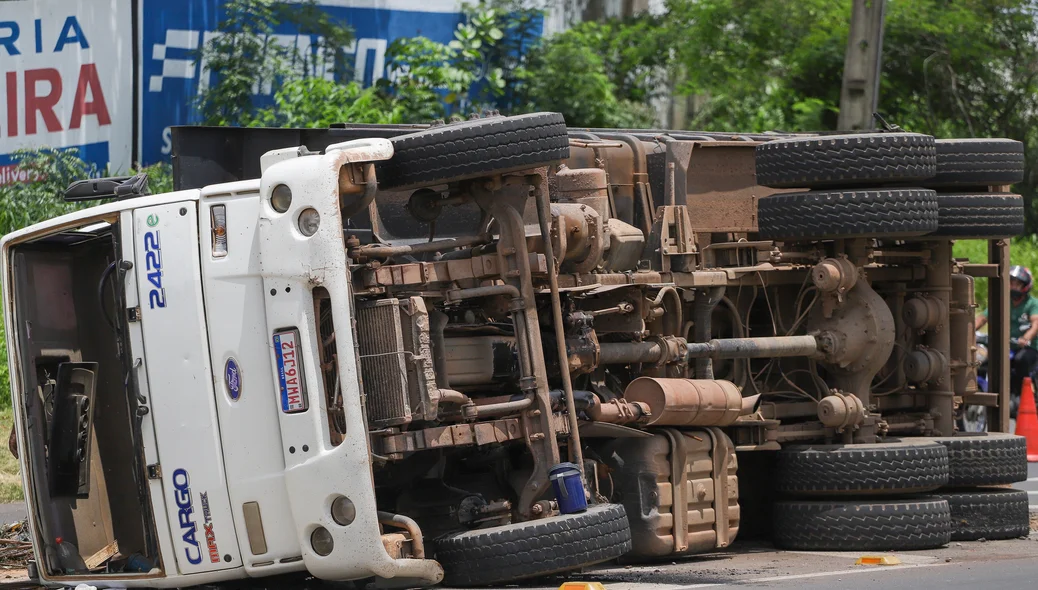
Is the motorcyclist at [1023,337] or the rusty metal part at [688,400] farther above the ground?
the rusty metal part at [688,400]

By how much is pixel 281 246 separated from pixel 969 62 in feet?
54.5

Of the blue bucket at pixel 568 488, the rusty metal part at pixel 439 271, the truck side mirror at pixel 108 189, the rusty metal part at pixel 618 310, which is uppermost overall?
the truck side mirror at pixel 108 189

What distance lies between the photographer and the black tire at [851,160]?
27.4 ft

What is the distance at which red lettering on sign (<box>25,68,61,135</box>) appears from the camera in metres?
15.3

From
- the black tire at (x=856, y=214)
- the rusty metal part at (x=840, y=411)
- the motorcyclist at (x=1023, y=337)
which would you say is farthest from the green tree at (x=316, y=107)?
the rusty metal part at (x=840, y=411)

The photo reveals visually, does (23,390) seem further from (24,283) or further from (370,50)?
(370,50)

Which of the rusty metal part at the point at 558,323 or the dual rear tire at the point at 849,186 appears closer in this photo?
the rusty metal part at the point at 558,323

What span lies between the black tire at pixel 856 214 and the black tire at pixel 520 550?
8.78ft

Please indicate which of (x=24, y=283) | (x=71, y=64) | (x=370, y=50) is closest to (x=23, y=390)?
(x=24, y=283)

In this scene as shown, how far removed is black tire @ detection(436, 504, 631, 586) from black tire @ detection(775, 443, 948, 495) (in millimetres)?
2396

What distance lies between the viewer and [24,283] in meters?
7.12

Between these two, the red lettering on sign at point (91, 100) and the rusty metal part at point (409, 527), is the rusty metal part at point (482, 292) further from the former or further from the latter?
the red lettering on sign at point (91, 100)

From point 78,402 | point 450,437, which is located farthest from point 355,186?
point 78,402

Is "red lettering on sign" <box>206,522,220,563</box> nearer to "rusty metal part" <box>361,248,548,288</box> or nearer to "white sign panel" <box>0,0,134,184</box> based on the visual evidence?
"rusty metal part" <box>361,248,548,288</box>
